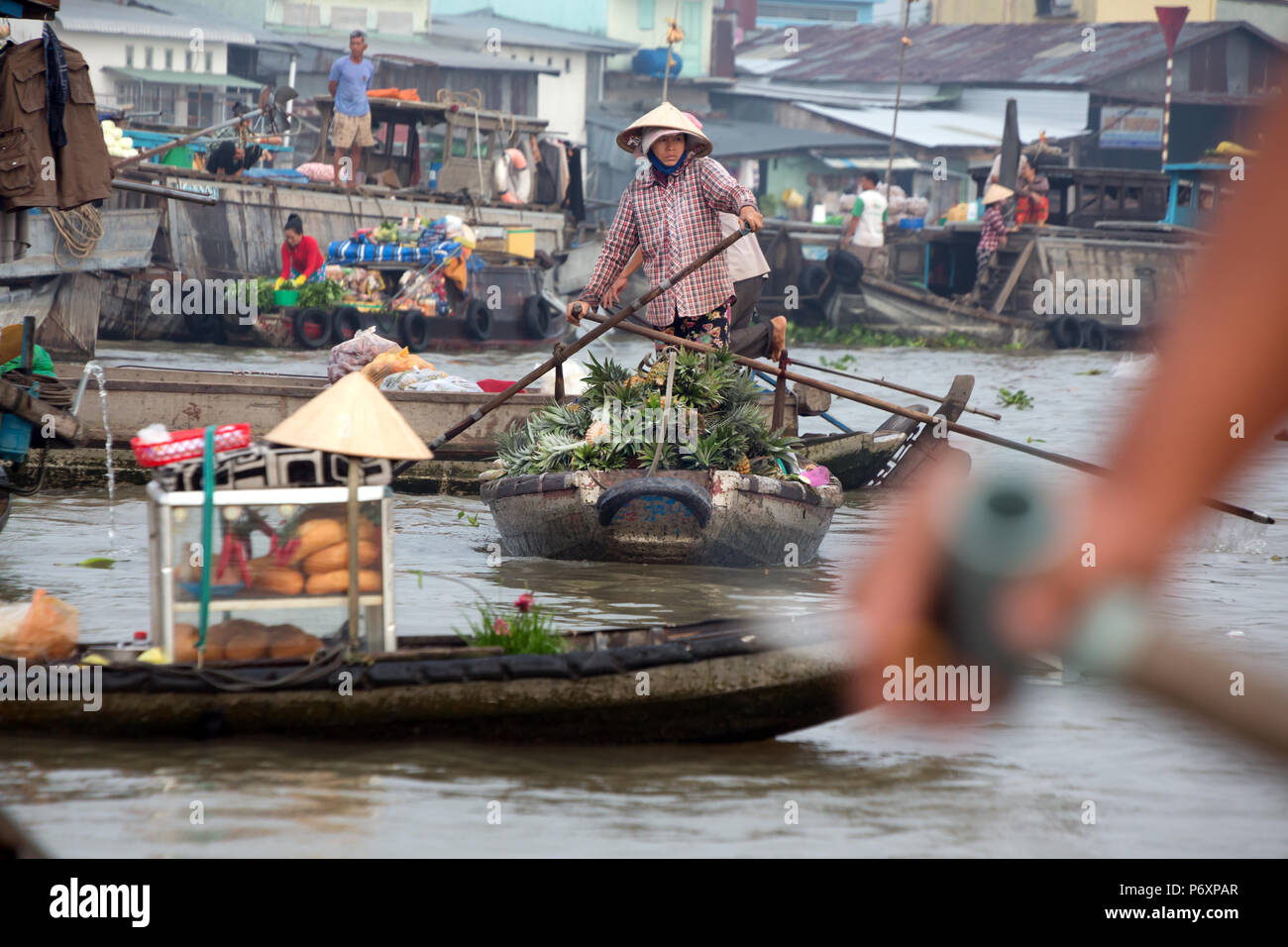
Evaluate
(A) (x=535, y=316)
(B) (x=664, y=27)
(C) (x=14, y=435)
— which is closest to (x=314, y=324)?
(A) (x=535, y=316)

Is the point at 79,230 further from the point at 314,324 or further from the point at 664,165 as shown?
the point at 664,165

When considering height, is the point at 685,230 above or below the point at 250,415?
→ above

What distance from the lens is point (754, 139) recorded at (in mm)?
35312

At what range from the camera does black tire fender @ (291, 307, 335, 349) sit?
62.2 feet

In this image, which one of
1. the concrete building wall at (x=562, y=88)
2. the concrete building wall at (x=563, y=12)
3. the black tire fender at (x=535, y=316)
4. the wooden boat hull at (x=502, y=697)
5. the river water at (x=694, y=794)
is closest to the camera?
the river water at (x=694, y=794)

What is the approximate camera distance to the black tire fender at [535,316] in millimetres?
21391

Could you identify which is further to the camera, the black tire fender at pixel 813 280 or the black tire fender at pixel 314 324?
the black tire fender at pixel 813 280

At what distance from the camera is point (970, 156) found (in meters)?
33.7

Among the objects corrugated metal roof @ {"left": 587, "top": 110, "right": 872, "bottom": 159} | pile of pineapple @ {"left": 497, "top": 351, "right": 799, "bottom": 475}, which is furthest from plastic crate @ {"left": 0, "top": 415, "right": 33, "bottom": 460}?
corrugated metal roof @ {"left": 587, "top": 110, "right": 872, "bottom": 159}

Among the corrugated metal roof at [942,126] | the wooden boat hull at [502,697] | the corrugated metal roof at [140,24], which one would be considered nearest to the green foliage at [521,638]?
the wooden boat hull at [502,697]

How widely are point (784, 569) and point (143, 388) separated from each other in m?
4.33

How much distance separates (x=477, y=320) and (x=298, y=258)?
2479 mm

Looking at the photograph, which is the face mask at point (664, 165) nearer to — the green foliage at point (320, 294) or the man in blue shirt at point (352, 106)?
the green foliage at point (320, 294)

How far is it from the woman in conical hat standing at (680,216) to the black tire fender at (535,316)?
13.4m
